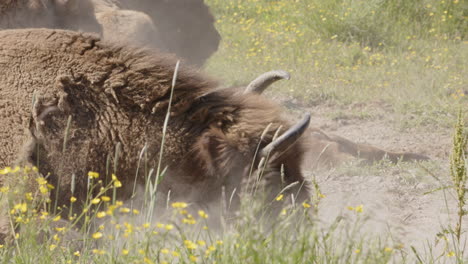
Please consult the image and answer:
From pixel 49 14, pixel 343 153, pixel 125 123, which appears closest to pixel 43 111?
pixel 125 123

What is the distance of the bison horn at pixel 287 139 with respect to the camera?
10.9 ft

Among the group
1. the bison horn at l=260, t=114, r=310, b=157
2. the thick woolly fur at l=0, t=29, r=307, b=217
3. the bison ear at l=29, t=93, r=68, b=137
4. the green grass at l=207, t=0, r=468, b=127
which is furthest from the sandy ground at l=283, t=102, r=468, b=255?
the bison ear at l=29, t=93, r=68, b=137

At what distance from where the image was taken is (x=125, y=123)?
3469mm

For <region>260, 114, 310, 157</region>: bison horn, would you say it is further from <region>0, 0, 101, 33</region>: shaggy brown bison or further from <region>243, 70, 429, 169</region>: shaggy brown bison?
<region>0, 0, 101, 33</region>: shaggy brown bison

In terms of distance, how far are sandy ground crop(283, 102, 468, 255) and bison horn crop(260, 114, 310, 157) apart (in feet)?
2.00

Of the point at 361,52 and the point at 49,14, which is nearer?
the point at 49,14

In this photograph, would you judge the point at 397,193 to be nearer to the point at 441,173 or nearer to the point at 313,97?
the point at 441,173

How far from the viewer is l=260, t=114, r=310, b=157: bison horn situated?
10.9ft

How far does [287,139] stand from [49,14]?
3.41 meters

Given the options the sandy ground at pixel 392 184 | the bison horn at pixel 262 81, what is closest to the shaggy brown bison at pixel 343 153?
the sandy ground at pixel 392 184

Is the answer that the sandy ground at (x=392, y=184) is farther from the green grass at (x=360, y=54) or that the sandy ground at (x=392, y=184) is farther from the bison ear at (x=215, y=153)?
the bison ear at (x=215, y=153)

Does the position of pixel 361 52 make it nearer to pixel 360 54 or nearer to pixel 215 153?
pixel 360 54

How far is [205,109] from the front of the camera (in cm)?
350

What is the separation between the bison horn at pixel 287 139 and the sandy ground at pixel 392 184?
0.61 meters
